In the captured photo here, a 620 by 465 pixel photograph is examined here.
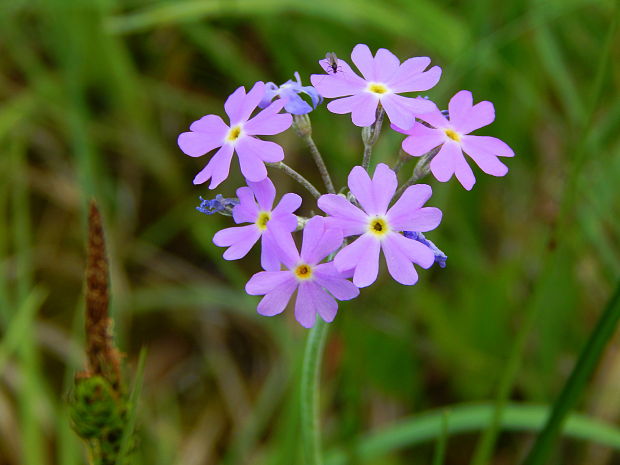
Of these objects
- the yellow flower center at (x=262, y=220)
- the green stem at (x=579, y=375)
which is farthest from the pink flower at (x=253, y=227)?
the green stem at (x=579, y=375)

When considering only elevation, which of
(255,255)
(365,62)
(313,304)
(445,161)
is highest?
(255,255)

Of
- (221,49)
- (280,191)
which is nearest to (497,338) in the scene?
(280,191)

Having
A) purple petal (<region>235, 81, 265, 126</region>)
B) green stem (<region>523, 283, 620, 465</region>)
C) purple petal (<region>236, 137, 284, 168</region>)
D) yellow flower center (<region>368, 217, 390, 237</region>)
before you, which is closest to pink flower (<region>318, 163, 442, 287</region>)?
yellow flower center (<region>368, 217, 390, 237</region>)

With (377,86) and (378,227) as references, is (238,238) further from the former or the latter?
(377,86)

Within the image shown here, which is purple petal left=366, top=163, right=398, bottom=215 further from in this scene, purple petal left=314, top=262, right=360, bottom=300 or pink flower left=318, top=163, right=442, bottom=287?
purple petal left=314, top=262, right=360, bottom=300

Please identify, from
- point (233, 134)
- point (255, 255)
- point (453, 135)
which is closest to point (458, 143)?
point (453, 135)

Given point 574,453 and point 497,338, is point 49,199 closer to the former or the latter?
point 497,338

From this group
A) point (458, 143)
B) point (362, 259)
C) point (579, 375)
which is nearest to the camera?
point (362, 259)
